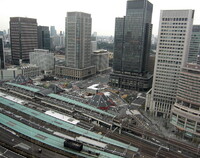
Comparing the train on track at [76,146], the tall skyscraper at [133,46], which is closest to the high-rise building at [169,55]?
the tall skyscraper at [133,46]

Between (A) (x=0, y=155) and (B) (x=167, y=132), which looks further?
(B) (x=167, y=132)

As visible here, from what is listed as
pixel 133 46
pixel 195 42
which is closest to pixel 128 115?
pixel 133 46

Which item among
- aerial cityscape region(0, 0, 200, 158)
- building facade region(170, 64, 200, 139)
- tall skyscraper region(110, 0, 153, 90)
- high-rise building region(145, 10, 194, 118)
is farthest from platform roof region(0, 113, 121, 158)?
tall skyscraper region(110, 0, 153, 90)

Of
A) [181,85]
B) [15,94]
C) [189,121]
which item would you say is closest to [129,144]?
[189,121]

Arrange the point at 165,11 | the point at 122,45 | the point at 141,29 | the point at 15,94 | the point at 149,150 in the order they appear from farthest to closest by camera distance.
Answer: the point at 122,45 → the point at 141,29 → the point at 15,94 → the point at 165,11 → the point at 149,150

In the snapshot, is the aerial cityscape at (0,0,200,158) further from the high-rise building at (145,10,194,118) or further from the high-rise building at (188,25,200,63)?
the high-rise building at (188,25,200,63)

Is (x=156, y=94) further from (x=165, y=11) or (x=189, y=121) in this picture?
(x=165, y=11)
